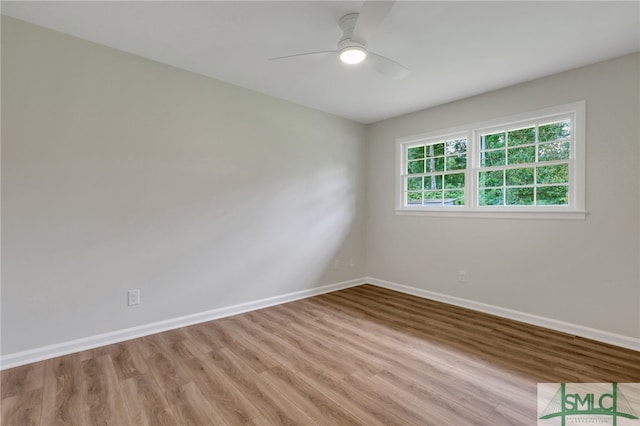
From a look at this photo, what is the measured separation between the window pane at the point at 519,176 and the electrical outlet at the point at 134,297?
13.2 ft

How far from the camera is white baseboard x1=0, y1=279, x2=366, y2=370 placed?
2.20m

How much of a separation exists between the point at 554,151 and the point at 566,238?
35.2 inches

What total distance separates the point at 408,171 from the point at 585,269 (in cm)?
230

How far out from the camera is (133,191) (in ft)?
8.68

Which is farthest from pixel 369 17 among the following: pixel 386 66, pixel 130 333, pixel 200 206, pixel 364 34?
pixel 130 333

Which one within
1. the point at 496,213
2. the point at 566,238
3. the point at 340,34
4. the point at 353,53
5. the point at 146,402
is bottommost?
the point at 146,402

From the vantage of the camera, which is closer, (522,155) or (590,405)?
(590,405)

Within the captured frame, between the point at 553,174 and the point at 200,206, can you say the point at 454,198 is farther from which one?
the point at 200,206

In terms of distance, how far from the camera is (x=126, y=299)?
8.63ft

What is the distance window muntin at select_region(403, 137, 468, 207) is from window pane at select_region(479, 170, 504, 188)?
0.72 ft

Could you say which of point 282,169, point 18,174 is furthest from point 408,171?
point 18,174

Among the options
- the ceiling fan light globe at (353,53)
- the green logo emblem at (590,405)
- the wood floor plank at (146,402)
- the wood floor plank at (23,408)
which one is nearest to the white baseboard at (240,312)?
the wood floor plank at (23,408)

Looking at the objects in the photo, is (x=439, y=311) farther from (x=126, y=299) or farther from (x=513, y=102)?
(x=126, y=299)

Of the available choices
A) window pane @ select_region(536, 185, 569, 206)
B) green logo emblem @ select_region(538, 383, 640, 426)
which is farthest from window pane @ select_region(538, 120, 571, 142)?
green logo emblem @ select_region(538, 383, 640, 426)
